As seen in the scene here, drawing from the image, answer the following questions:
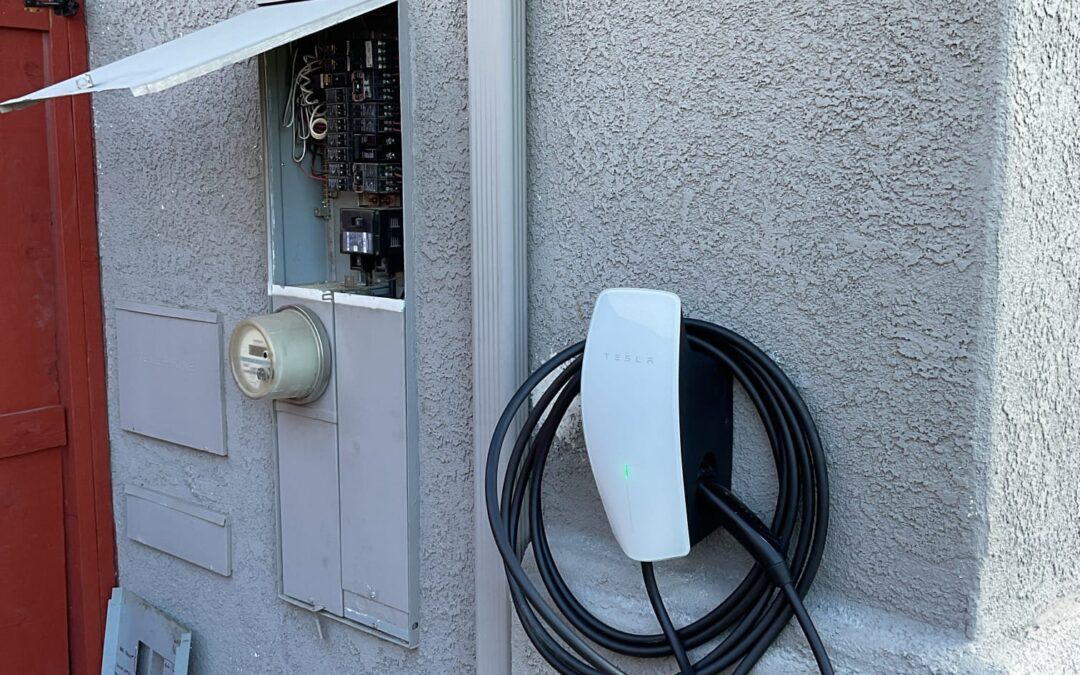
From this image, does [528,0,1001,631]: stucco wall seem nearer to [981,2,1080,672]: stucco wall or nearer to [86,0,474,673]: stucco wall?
[981,2,1080,672]: stucco wall

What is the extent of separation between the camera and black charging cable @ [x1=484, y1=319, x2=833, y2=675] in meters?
1.77

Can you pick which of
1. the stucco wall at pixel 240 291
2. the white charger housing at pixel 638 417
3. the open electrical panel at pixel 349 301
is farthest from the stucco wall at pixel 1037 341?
the open electrical panel at pixel 349 301

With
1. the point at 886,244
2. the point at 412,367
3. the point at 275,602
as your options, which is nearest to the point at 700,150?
the point at 886,244

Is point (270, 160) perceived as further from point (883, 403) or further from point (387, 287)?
point (883, 403)

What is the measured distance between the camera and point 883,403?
1.74 metres

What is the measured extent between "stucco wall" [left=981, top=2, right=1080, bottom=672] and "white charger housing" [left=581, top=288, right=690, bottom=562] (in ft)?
1.62

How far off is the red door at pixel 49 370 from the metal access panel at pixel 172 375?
18 cm

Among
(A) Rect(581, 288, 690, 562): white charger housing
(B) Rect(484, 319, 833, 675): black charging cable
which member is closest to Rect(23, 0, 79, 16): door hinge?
(B) Rect(484, 319, 833, 675): black charging cable

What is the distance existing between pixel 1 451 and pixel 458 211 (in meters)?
1.92

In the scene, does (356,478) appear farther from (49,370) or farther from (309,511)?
(49,370)

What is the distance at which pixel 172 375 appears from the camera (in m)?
3.25

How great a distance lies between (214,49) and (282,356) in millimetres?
744

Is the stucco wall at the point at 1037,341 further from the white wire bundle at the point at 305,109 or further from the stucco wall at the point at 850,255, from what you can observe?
the white wire bundle at the point at 305,109

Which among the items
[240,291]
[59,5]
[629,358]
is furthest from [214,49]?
[59,5]
